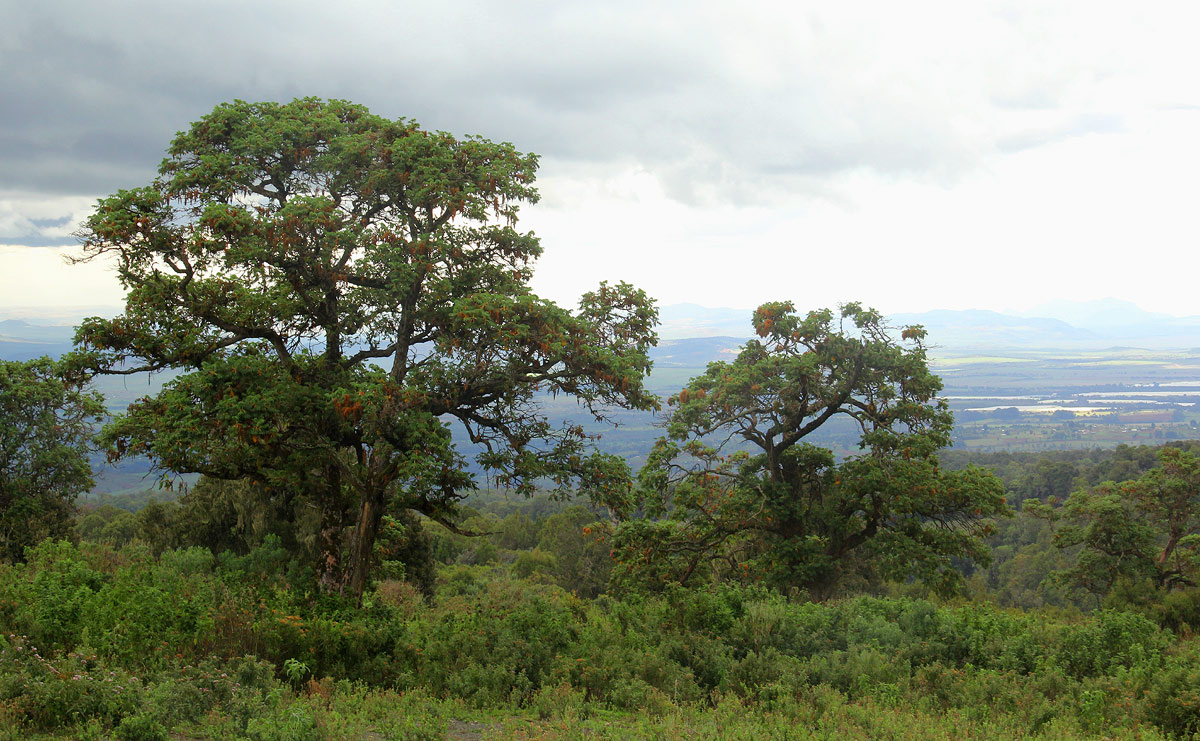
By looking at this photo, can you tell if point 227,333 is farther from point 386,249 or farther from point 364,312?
point 386,249

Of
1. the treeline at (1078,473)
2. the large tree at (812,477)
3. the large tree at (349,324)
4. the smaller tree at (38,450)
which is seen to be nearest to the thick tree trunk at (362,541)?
the large tree at (349,324)

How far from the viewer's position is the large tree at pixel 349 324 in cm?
993

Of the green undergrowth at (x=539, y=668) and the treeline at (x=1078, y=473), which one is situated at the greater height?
the green undergrowth at (x=539, y=668)

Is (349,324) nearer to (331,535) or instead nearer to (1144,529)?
(331,535)

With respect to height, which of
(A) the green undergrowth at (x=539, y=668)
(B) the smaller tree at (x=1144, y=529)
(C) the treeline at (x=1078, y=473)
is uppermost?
(A) the green undergrowth at (x=539, y=668)

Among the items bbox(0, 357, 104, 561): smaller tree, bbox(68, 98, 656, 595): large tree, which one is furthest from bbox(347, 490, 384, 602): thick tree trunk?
bbox(0, 357, 104, 561): smaller tree

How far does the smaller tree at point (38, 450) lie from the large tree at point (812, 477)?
15928 mm

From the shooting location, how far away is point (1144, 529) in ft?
67.7

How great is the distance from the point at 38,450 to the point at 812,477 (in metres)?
20.9

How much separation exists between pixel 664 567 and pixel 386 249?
9.36 metres

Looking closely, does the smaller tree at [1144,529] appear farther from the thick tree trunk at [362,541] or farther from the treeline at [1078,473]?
the treeline at [1078,473]

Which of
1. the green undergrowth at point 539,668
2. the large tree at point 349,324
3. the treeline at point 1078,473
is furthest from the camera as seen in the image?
the treeline at point 1078,473

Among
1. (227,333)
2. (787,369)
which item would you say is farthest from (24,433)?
(787,369)

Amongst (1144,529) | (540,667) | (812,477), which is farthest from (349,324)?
(1144,529)
